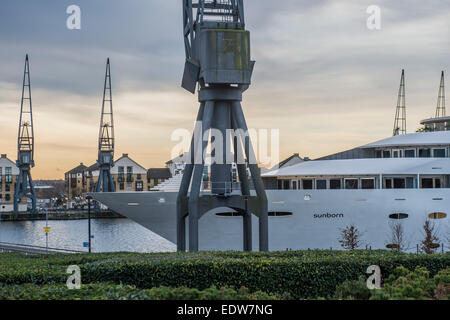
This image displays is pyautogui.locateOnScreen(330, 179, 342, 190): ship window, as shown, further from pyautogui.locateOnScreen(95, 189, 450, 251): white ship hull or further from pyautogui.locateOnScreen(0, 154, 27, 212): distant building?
pyautogui.locateOnScreen(0, 154, 27, 212): distant building

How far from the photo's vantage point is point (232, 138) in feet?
85.3

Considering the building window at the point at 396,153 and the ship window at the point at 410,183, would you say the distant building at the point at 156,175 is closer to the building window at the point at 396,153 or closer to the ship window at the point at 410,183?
the building window at the point at 396,153

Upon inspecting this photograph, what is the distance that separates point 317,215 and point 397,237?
3973 mm

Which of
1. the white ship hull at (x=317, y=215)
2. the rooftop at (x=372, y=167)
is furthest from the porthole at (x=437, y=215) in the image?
the rooftop at (x=372, y=167)

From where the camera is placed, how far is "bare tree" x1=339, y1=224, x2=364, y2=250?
2827cm

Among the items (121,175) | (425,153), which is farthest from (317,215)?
(121,175)

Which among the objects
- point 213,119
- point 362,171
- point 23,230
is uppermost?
point 213,119

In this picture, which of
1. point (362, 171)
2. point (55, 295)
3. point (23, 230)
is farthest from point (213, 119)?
point (23, 230)

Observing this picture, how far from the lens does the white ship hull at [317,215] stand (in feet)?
97.0

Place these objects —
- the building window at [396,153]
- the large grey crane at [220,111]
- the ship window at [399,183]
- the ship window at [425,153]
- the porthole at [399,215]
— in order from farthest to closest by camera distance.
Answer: the building window at [396,153], the ship window at [425,153], the ship window at [399,183], the porthole at [399,215], the large grey crane at [220,111]

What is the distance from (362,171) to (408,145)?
3.90m

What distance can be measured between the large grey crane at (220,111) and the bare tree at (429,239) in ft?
25.9

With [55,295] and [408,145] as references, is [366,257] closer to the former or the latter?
[55,295]

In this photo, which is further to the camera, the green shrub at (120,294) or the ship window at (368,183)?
the ship window at (368,183)
